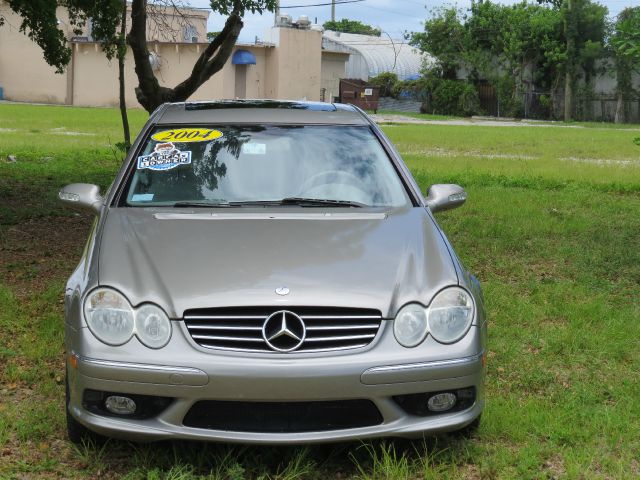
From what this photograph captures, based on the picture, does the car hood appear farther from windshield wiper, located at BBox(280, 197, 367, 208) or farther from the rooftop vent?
the rooftop vent

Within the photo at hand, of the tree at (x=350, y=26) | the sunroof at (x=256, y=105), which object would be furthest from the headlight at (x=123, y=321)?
the tree at (x=350, y=26)

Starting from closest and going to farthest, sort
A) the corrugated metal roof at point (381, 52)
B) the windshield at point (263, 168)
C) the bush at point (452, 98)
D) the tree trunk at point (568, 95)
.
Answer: the windshield at point (263, 168) → the tree trunk at point (568, 95) → the bush at point (452, 98) → the corrugated metal roof at point (381, 52)

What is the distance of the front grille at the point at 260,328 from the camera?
11.1ft

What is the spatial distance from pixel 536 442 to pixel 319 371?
1.29 meters

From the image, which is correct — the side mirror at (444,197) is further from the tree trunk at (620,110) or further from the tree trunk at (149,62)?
the tree trunk at (620,110)

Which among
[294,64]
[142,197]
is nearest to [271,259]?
[142,197]

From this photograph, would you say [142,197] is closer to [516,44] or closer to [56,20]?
[56,20]

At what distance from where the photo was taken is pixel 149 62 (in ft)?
33.4

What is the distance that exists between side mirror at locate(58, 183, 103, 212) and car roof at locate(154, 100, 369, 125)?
62cm

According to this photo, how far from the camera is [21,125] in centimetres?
2622

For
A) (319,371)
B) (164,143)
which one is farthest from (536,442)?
(164,143)

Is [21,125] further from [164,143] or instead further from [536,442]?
[536,442]

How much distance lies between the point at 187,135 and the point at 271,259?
1.49 m

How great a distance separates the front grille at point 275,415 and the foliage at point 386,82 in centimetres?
5246
